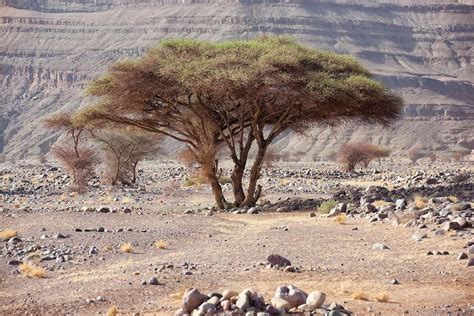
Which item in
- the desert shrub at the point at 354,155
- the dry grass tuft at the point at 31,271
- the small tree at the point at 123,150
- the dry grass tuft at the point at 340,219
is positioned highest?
the dry grass tuft at the point at 31,271

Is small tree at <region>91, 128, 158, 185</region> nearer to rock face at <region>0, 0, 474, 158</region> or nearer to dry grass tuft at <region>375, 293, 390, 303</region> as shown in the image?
dry grass tuft at <region>375, 293, 390, 303</region>

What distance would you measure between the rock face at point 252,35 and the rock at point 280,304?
93243 millimetres

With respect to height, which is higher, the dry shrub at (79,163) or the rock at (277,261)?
the rock at (277,261)

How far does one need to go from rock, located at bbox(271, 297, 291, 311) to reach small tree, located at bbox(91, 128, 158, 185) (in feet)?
101

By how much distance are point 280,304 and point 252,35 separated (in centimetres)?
12563

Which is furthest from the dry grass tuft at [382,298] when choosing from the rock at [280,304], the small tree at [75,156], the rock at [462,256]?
the small tree at [75,156]

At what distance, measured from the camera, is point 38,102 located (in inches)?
4860

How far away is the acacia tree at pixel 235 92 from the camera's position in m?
22.0

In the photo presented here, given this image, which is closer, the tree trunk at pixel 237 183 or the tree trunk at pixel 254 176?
the tree trunk at pixel 254 176

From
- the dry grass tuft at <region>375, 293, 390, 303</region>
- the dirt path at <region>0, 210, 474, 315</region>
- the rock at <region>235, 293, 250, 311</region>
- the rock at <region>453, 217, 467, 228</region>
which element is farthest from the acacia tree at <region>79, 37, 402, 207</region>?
the rock at <region>235, 293, 250, 311</region>

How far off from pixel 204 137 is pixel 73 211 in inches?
187

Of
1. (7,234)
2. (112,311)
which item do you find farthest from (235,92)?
(112,311)

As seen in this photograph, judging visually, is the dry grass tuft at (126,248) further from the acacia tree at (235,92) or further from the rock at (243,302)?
the acacia tree at (235,92)

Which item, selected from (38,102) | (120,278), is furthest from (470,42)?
(120,278)
